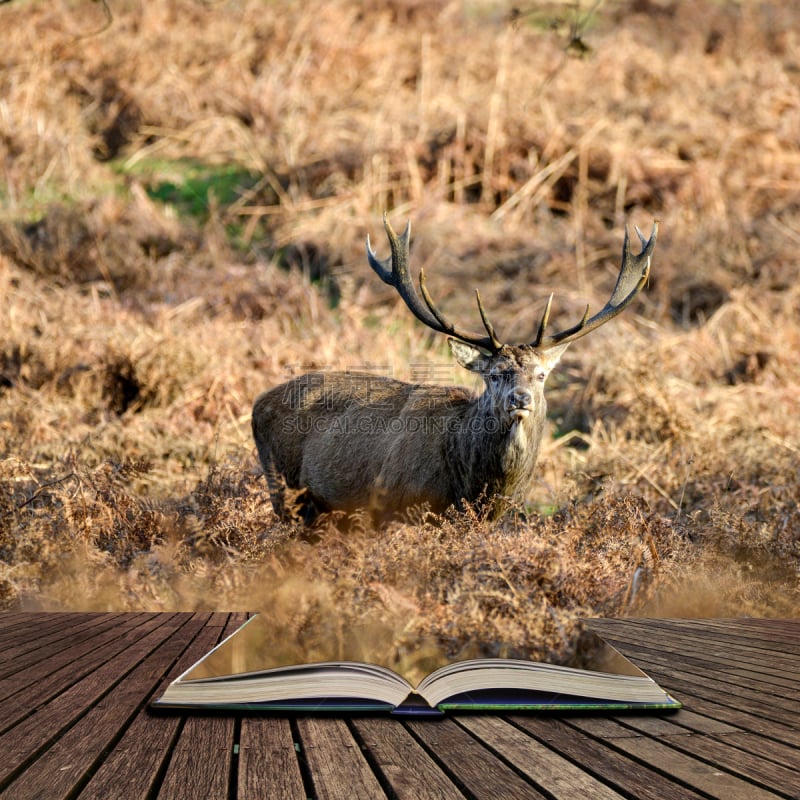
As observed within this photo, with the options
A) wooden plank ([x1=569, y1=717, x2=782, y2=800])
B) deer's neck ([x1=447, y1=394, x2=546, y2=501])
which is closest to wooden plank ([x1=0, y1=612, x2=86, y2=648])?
wooden plank ([x1=569, y1=717, x2=782, y2=800])

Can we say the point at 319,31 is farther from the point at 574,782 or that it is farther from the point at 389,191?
the point at 574,782

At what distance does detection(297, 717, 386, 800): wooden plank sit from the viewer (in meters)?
1.98

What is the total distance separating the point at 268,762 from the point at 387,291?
9.78 m

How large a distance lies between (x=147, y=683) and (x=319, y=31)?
621 inches

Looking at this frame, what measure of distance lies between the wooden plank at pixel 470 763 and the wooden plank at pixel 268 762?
0.34m

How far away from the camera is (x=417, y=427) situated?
234 inches

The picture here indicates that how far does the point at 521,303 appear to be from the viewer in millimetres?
11555

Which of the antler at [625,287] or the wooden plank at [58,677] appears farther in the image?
the antler at [625,287]

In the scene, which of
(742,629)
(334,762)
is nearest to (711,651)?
(742,629)

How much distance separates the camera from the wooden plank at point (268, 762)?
1.97 metres

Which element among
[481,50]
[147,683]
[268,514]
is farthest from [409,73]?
[147,683]

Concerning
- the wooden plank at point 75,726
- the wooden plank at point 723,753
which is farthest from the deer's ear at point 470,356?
the wooden plank at point 723,753

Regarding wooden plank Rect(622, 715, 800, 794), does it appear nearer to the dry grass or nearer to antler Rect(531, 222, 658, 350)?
the dry grass

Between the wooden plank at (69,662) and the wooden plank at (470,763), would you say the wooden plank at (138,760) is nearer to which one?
the wooden plank at (69,662)
